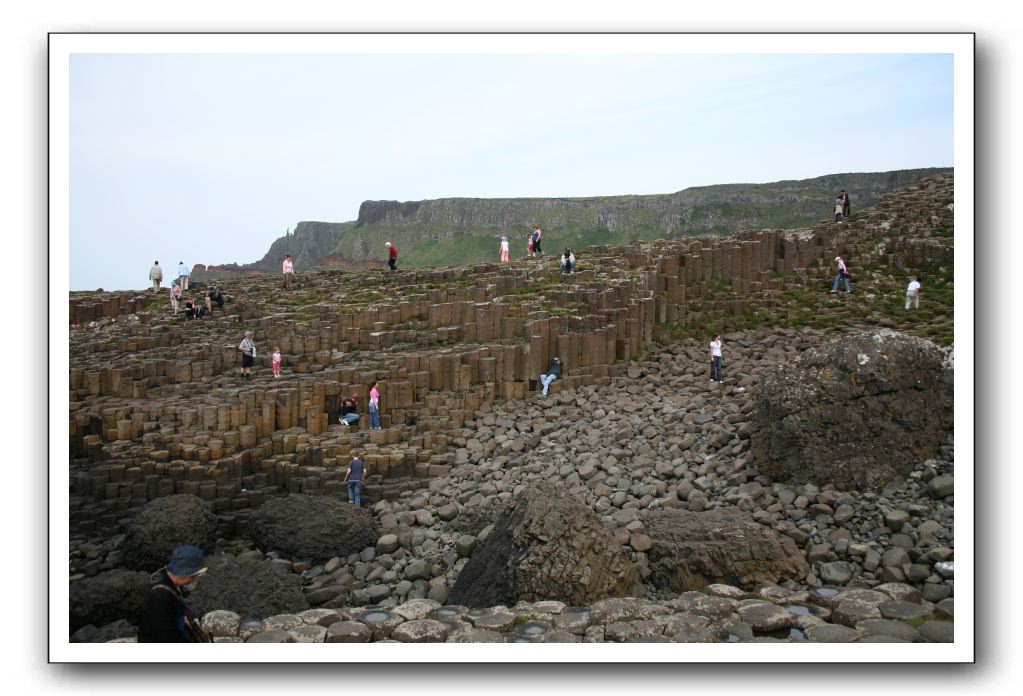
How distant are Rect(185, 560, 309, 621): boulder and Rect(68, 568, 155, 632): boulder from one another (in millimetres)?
629

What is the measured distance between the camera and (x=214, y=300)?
1811 centimetres

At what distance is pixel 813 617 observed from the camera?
267 inches

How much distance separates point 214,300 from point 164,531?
818cm

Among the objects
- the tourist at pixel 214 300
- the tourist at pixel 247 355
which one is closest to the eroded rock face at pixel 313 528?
the tourist at pixel 247 355

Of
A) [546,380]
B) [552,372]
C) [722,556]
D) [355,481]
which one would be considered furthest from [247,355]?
[722,556]

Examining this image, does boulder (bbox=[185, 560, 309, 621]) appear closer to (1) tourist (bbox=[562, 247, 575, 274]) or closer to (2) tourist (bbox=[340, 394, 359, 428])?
(2) tourist (bbox=[340, 394, 359, 428])

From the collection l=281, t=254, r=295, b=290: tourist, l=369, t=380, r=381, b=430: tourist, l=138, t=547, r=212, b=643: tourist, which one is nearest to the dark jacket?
l=138, t=547, r=212, b=643: tourist

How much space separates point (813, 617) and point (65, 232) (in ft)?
23.3

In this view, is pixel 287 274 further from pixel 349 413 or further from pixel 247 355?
pixel 349 413

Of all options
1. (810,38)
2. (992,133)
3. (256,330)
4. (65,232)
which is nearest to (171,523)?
(65,232)

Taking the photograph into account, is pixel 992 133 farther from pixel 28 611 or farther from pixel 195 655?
pixel 28 611

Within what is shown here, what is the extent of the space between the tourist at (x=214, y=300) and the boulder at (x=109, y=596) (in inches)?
360

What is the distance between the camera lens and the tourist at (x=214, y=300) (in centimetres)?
1784

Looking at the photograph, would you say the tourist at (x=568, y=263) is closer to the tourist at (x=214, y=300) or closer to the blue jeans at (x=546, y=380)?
the blue jeans at (x=546, y=380)
